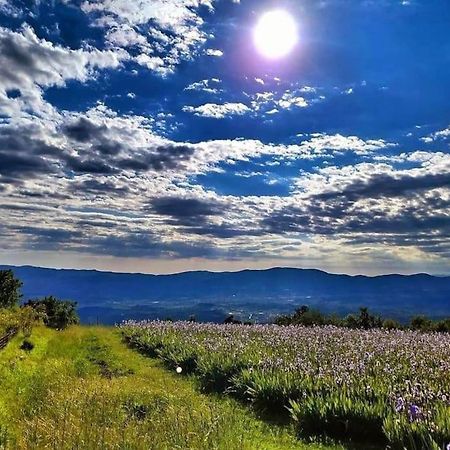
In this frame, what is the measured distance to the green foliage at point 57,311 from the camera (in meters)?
52.7

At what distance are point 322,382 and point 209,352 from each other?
8.73m

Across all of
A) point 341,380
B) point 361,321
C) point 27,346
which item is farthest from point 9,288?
point 341,380

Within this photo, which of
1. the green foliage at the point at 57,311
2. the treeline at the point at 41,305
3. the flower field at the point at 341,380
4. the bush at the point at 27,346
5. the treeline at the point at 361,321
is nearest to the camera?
the flower field at the point at 341,380

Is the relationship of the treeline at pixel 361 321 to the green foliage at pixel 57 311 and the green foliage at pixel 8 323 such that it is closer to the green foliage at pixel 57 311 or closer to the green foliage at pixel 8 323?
the green foliage at pixel 8 323

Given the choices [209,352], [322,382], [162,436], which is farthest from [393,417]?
[209,352]

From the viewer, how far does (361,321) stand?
124 feet

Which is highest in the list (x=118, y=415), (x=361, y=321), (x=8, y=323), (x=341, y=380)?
(x=361, y=321)

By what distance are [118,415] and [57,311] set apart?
45986mm

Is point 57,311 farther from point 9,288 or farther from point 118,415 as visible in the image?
point 118,415

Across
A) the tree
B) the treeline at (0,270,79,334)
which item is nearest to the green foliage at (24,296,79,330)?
the treeline at (0,270,79,334)

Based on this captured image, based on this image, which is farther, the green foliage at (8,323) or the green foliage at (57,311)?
the green foliage at (57,311)

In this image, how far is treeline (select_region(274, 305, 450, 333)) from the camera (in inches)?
1344

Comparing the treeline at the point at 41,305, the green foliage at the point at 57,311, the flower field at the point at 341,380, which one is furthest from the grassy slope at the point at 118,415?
the green foliage at the point at 57,311

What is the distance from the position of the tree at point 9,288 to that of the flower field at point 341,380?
40.0m
